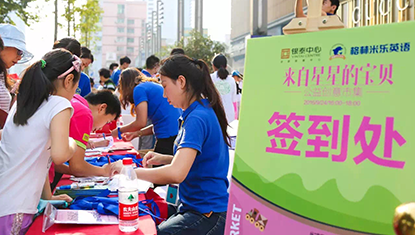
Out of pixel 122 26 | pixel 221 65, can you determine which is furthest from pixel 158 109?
pixel 122 26

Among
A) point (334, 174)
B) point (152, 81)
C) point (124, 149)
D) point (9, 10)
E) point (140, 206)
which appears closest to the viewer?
point (334, 174)

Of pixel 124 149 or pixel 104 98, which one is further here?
pixel 124 149

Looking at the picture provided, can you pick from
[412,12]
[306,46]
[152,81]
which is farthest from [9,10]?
[306,46]

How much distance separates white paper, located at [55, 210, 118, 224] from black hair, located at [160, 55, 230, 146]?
73 centimetres

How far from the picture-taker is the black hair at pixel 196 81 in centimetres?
230

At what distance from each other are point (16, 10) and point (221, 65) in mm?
5879

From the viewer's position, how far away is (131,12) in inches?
3209

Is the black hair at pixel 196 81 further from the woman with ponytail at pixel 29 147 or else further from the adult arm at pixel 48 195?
the adult arm at pixel 48 195

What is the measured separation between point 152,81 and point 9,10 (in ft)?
22.9

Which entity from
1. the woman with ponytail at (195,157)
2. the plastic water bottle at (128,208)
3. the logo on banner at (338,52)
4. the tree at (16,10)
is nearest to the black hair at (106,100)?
the woman with ponytail at (195,157)

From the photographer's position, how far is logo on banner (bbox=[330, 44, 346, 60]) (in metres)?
1.43

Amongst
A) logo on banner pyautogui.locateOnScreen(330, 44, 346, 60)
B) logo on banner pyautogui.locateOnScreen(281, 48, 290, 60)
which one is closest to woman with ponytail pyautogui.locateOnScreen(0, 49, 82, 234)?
logo on banner pyautogui.locateOnScreen(281, 48, 290, 60)

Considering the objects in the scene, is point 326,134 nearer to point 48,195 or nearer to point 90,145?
point 48,195

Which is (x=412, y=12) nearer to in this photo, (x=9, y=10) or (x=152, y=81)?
(x=152, y=81)
